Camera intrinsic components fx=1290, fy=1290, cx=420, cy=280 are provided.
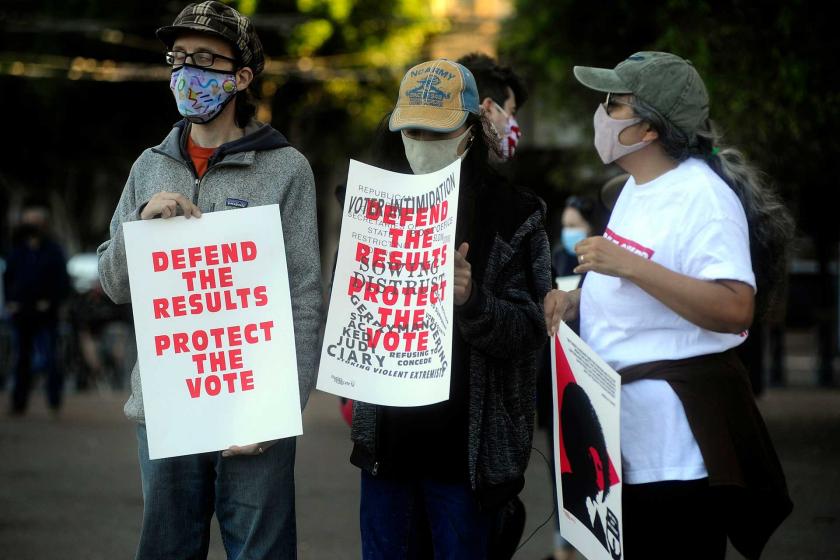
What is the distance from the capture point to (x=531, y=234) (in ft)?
11.9

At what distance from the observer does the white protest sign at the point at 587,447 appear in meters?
3.27

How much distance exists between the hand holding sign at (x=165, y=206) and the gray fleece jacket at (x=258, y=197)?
3.7 inches

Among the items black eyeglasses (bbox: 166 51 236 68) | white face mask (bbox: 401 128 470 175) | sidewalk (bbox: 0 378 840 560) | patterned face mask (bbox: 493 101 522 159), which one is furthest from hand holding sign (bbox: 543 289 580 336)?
sidewalk (bbox: 0 378 840 560)

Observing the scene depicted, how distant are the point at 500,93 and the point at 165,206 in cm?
192

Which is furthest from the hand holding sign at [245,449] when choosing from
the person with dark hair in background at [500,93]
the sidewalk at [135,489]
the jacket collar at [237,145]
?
the sidewalk at [135,489]

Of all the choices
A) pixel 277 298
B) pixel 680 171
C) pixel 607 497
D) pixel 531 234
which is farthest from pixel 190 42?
pixel 607 497

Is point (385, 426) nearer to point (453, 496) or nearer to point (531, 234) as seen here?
point (453, 496)

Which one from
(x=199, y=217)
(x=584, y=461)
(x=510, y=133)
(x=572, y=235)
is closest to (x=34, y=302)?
(x=572, y=235)

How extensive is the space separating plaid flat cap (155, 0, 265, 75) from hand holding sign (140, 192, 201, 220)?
491 millimetres

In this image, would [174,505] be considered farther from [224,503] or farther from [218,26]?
[218,26]

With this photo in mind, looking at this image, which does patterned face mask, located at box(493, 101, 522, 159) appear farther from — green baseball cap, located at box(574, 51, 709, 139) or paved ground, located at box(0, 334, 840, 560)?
paved ground, located at box(0, 334, 840, 560)

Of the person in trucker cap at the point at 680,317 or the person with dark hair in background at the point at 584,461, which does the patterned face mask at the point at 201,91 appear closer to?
the person in trucker cap at the point at 680,317

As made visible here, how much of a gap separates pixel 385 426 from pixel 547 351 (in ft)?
7.60

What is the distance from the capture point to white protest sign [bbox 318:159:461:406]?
3395 mm
